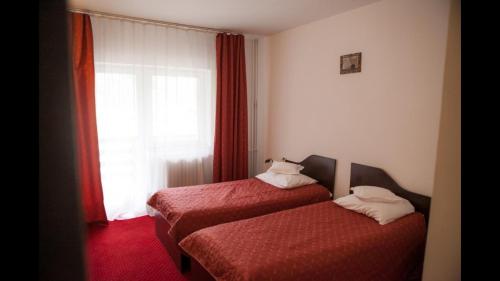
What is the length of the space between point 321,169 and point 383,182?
32.7 inches

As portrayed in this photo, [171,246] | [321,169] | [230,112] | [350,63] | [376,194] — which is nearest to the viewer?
[376,194]

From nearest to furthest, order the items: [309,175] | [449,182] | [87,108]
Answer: [449,182], [87,108], [309,175]

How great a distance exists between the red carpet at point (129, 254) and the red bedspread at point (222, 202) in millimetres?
377

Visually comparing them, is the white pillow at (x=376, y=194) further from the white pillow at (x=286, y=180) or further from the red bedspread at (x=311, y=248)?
the white pillow at (x=286, y=180)

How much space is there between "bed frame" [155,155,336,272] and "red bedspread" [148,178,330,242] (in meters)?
0.12

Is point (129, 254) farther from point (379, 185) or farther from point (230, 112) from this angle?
point (379, 185)

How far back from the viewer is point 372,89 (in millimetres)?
3023

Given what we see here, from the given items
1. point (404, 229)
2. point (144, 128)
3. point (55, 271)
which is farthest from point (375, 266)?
point (144, 128)

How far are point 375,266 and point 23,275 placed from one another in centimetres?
229

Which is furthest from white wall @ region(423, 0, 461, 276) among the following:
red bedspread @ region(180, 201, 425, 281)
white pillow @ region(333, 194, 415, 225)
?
white pillow @ region(333, 194, 415, 225)

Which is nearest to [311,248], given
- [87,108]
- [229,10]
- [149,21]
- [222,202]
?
[222,202]

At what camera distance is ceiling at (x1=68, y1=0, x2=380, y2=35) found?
2.96 m

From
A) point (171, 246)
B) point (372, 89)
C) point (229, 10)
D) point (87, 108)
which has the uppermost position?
point (229, 10)

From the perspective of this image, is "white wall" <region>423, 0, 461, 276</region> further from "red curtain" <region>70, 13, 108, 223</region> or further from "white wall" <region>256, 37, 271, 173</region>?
"white wall" <region>256, 37, 271, 173</region>
